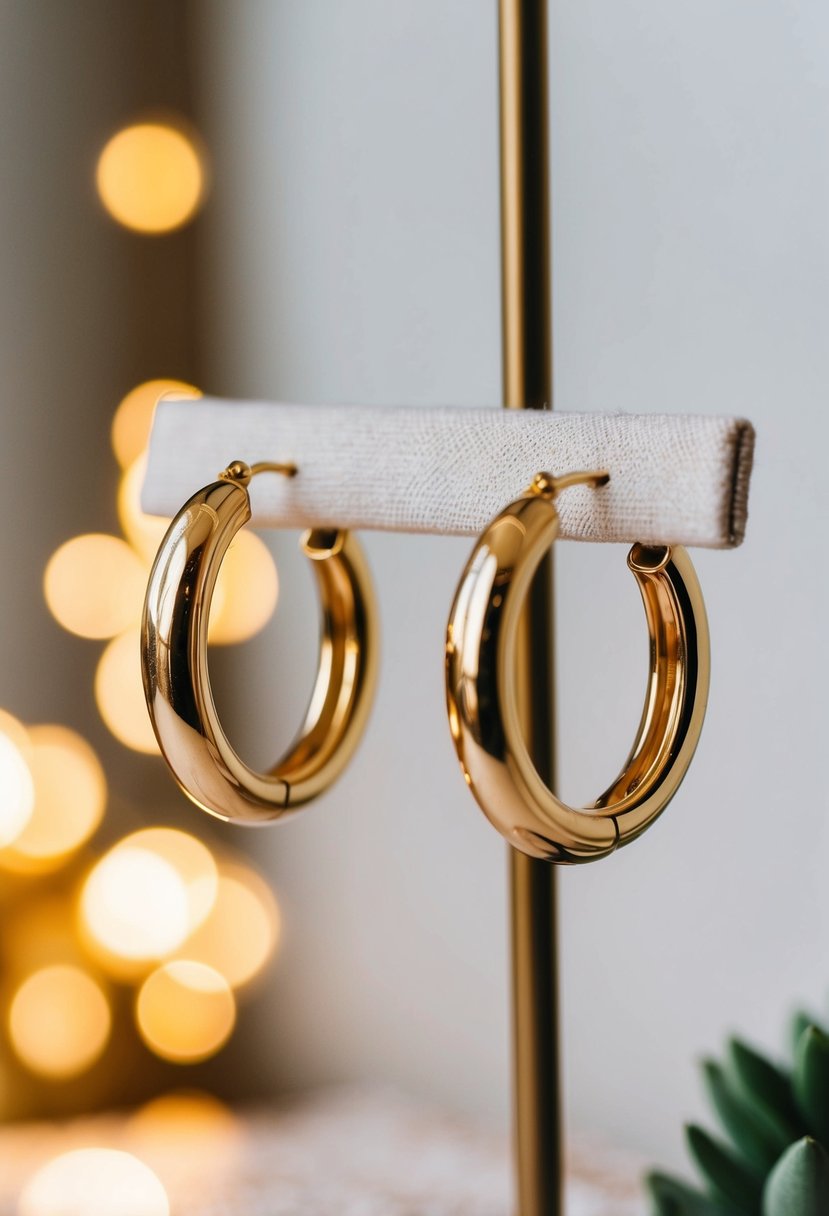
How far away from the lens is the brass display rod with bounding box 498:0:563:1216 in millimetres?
369

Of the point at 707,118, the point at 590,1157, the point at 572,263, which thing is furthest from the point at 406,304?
the point at 590,1157

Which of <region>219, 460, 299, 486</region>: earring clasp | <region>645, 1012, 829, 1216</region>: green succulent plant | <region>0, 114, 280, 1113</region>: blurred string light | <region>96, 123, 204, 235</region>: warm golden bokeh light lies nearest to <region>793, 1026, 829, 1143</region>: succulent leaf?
<region>645, 1012, 829, 1216</region>: green succulent plant

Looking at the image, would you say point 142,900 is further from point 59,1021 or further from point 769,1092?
point 769,1092

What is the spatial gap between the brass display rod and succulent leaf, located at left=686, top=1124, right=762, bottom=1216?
0.30ft

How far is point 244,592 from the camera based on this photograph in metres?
1.05

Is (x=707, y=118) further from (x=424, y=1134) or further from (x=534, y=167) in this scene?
(x=424, y=1134)

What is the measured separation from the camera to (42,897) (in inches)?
40.3

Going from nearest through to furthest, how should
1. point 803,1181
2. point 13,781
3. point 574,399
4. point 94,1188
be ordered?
point 803,1181
point 574,399
point 94,1188
point 13,781

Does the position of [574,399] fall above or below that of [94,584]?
above

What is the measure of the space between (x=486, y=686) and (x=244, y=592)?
0.79 m

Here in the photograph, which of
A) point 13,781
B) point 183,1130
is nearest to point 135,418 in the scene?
point 13,781

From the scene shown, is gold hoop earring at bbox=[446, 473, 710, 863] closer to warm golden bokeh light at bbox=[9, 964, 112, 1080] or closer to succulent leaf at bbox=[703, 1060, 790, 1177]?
succulent leaf at bbox=[703, 1060, 790, 1177]

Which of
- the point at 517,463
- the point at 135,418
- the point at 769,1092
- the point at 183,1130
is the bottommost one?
the point at 183,1130

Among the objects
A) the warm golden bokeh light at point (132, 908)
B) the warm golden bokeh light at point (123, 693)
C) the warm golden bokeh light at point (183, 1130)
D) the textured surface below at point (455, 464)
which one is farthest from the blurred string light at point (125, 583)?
the textured surface below at point (455, 464)
